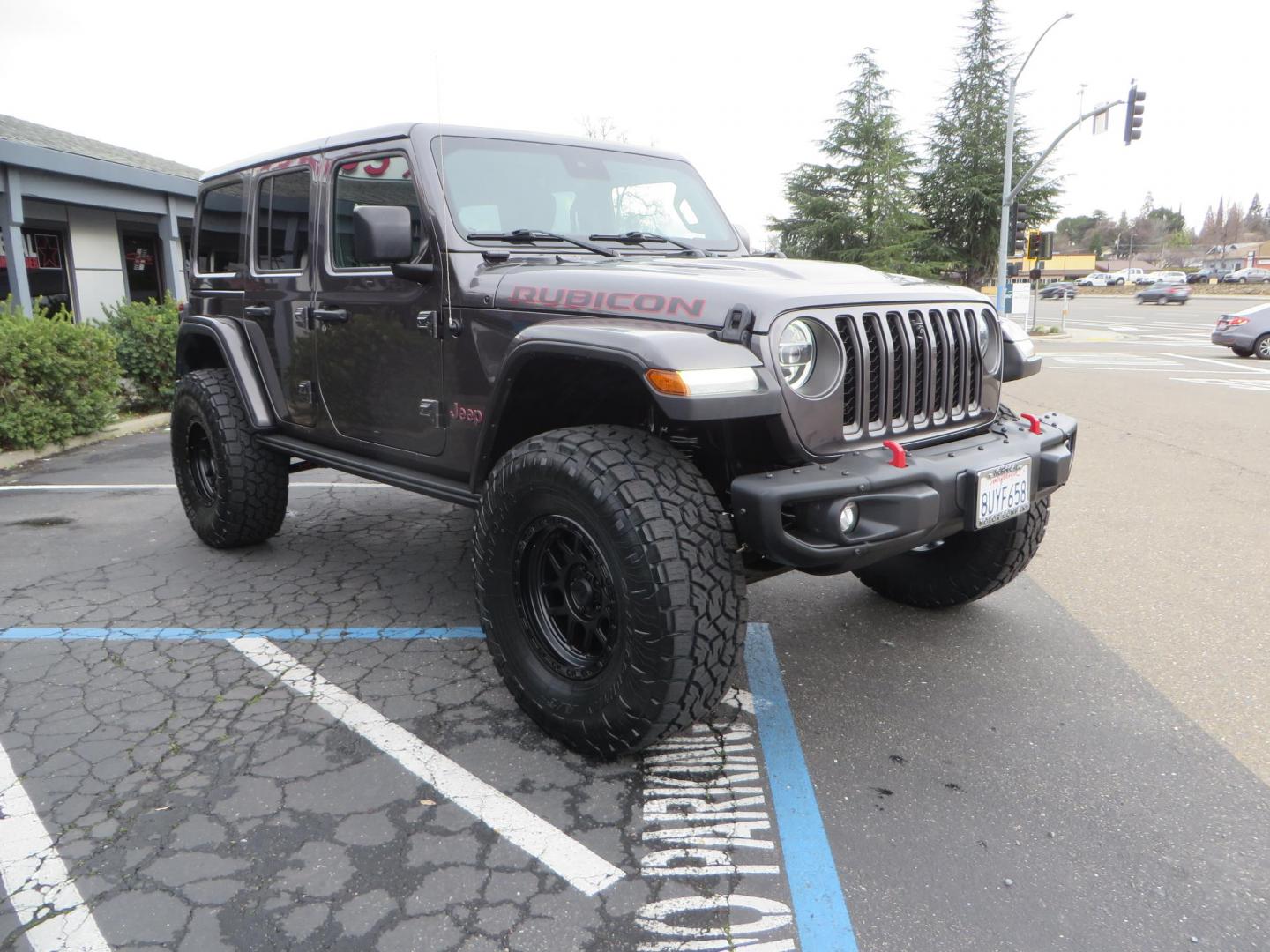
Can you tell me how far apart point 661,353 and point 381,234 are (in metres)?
1.29

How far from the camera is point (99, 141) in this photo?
16266 millimetres

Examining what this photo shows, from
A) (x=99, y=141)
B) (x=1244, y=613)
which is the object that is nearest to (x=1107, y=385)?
(x=1244, y=613)

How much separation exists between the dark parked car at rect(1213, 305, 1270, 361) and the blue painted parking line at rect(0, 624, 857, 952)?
1793 cm

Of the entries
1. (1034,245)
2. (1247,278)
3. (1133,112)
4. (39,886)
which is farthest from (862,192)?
(1247,278)

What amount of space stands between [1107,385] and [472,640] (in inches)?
499

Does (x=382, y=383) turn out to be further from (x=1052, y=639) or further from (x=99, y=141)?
(x=99, y=141)

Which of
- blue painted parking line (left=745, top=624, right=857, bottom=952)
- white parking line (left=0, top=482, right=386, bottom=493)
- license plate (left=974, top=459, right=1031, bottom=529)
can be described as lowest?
blue painted parking line (left=745, top=624, right=857, bottom=952)

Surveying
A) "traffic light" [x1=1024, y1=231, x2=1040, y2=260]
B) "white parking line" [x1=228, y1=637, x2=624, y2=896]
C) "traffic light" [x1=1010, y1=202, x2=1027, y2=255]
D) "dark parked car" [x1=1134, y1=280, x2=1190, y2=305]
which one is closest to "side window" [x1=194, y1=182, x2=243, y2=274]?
"white parking line" [x1=228, y1=637, x2=624, y2=896]

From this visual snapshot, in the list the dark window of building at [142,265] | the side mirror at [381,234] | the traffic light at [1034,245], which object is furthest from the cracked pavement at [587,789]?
the traffic light at [1034,245]

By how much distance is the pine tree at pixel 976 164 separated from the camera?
37.8 metres

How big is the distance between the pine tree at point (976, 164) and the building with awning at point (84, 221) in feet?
101

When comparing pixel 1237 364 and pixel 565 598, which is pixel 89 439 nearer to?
pixel 565 598

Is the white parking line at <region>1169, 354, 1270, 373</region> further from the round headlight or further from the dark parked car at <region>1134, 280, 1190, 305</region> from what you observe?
the dark parked car at <region>1134, 280, 1190, 305</region>

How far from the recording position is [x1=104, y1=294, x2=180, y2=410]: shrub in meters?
9.79
